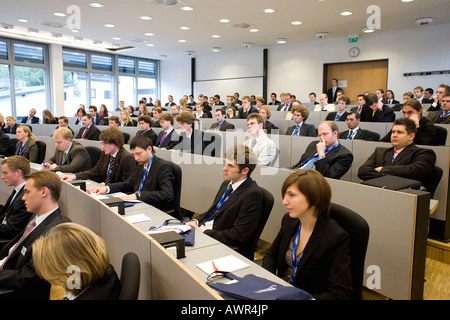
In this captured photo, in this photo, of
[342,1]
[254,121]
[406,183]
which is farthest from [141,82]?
[406,183]

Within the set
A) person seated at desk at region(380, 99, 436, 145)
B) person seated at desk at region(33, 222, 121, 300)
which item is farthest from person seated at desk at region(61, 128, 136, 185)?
person seated at desk at region(380, 99, 436, 145)

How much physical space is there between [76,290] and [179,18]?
294 inches

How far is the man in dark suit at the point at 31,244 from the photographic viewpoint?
1746mm

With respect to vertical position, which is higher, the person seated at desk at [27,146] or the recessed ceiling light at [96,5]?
the recessed ceiling light at [96,5]

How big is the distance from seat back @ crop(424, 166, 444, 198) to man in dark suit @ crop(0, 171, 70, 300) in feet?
9.60

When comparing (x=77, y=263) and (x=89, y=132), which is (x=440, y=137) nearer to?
(x=77, y=263)

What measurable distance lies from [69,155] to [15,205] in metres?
1.69

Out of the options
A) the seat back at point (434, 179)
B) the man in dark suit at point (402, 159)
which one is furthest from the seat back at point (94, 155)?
the seat back at point (434, 179)

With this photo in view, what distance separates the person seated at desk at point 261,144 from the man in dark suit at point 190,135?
1.01 metres

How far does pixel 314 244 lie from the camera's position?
1.60m

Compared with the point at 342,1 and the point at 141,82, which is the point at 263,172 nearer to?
the point at 342,1

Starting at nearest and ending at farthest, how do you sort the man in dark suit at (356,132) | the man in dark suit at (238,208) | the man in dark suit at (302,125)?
1. the man in dark suit at (238,208)
2. the man in dark suit at (356,132)
3. the man in dark suit at (302,125)

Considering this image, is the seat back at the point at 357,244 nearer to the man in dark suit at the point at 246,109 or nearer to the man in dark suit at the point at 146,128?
the man in dark suit at the point at 146,128
